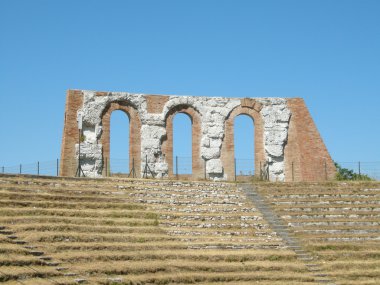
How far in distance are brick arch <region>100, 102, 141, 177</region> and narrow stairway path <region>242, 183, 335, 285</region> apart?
5.51 m

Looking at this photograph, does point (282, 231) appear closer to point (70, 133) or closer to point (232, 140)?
point (232, 140)

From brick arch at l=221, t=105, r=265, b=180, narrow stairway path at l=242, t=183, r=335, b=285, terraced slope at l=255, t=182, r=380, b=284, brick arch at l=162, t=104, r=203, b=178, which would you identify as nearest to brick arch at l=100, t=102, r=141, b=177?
brick arch at l=162, t=104, r=203, b=178

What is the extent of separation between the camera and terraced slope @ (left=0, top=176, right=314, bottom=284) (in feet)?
66.2

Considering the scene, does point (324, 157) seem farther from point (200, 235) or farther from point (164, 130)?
point (200, 235)

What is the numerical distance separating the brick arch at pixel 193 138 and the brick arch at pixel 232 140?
129cm

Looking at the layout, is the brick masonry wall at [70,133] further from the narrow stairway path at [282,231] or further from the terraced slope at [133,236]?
the narrow stairway path at [282,231]

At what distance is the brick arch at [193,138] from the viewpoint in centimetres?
3391

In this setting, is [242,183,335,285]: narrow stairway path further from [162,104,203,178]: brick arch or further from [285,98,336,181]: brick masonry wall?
[285,98,336,181]: brick masonry wall

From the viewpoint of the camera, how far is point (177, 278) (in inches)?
825

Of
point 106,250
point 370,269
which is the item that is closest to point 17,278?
point 106,250

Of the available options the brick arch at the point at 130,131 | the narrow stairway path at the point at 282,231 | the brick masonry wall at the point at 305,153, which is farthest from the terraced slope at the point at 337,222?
the brick arch at the point at 130,131

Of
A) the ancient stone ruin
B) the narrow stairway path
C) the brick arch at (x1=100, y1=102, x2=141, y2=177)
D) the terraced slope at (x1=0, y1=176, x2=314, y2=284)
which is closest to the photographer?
the terraced slope at (x1=0, y1=176, x2=314, y2=284)

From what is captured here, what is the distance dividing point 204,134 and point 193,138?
593 millimetres

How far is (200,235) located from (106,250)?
464cm
